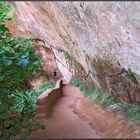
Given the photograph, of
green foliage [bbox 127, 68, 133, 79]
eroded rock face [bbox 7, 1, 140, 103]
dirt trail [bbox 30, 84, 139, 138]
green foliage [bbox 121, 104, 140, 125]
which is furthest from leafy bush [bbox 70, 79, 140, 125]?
eroded rock face [bbox 7, 1, 140, 103]

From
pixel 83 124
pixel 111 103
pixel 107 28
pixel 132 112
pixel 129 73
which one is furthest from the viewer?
pixel 111 103

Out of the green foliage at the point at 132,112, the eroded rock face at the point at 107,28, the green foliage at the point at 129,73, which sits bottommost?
the green foliage at the point at 132,112

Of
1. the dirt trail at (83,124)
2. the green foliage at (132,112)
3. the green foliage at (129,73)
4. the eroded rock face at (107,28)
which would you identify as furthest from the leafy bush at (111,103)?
the eroded rock face at (107,28)

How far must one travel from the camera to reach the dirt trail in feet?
20.4

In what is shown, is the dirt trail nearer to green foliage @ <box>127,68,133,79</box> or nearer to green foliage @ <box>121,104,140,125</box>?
green foliage @ <box>121,104,140,125</box>

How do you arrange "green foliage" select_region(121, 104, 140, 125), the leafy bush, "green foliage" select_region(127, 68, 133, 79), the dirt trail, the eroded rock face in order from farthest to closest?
"green foliage" select_region(127, 68, 133, 79) < the leafy bush < "green foliage" select_region(121, 104, 140, 125) < the dirt trail < the eroded rock face

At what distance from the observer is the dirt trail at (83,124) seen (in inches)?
245

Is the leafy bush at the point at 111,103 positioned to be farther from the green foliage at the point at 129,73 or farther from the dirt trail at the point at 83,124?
the green foliage at the point at 129,73

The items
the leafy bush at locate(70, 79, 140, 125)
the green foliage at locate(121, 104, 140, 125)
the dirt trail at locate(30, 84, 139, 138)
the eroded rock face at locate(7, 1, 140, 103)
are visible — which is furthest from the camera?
the leafy bush at locate(70, 79, 140, 125)

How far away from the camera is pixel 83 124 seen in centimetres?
705

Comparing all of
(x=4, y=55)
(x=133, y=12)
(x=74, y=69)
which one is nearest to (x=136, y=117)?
(x=133, y=12)

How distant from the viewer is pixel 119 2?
4.46m

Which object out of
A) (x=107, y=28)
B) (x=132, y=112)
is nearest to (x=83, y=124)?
(x=132, y=112)

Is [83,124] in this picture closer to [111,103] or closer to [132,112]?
[132,112]
